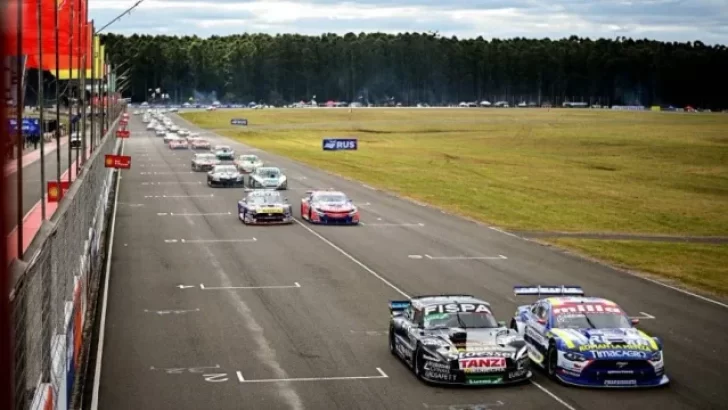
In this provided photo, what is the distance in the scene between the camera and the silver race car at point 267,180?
202ft

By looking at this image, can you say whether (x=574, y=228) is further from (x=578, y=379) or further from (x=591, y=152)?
(x=591, y=152)

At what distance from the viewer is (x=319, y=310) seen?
26344 mm

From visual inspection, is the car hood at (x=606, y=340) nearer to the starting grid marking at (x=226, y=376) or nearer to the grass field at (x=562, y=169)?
the starting grid marking at (x=226, y=376)

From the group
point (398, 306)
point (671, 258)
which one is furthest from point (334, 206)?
point (398, 306)

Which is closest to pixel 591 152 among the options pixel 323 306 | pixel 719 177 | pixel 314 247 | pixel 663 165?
pixel 663 165

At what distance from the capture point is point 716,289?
104 ft

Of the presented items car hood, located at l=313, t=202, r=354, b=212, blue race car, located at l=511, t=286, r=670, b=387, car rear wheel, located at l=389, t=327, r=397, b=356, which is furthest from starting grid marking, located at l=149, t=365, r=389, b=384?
car hood, located at l=313, t=202, r=354, b=212

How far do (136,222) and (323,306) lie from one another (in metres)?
21.8

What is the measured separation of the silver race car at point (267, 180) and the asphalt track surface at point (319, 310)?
1051cm

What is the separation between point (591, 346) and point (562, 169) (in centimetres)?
7706

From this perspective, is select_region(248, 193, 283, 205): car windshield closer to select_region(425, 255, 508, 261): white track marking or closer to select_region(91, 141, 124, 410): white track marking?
select_region(91, 141, 124, 410): white track marking

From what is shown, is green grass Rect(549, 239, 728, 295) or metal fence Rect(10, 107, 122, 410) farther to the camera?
green grass Rect(549, 239, 728, 295)

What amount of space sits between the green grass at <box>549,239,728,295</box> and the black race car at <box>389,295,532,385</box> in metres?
13.7

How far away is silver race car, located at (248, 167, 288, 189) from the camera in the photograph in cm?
6147
